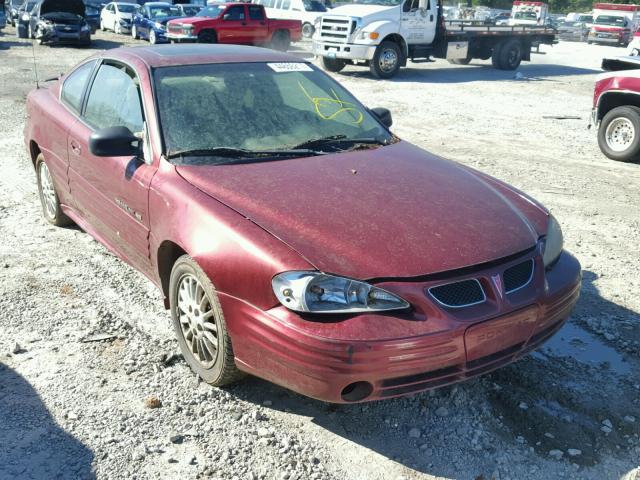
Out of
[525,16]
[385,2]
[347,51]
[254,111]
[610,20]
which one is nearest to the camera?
[254,111]

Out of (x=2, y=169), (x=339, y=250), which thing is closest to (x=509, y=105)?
(x=2, y=169)

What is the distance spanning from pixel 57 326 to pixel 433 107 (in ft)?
34.7

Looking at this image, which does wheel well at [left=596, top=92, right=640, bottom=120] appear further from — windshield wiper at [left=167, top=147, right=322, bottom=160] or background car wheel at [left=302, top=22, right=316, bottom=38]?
background car wheel at [left=302, top=22, right=316, bottom=38]

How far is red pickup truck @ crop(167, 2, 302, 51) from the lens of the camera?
21547 millimetres

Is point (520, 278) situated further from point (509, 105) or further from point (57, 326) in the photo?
point (509, 105)

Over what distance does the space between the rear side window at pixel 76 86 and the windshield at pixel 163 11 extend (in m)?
21.9

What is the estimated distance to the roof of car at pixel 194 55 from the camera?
4.22 m

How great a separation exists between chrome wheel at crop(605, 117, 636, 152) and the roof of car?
599 cm

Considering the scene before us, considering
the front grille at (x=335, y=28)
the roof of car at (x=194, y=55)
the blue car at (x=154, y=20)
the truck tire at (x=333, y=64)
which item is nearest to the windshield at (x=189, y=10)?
the blue car at (x=154, y=20)

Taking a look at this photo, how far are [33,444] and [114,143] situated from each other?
1.67 metres

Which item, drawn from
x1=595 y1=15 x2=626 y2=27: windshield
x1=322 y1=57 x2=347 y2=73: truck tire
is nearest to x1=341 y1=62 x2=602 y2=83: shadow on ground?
x1=322 y1=57 x2=347 y2=73: truck tire

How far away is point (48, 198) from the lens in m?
5.68

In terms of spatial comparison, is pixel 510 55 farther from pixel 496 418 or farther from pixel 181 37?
pixel 496 418

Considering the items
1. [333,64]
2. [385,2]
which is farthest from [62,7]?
[385,2]
